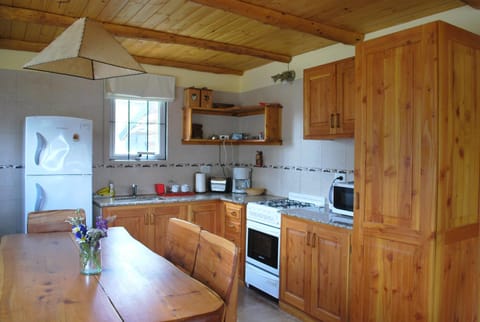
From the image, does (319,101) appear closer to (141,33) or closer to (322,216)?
(322,216)

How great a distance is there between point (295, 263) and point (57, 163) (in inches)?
88.3

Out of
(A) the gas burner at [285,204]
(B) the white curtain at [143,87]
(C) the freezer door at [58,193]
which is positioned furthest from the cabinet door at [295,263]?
(B) the white curtain at [143,87]

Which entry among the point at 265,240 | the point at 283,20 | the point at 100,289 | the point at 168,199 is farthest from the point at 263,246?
the point at 100,289

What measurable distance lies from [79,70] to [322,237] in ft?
6.54

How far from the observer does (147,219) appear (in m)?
3.90

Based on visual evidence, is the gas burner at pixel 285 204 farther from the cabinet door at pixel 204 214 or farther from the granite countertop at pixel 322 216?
the cabinet door at pixel 204 214

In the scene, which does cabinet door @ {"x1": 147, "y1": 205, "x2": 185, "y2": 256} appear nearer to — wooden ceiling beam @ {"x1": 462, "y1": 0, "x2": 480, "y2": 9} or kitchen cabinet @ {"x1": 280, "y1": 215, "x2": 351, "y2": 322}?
kitchen cabinet @ {"x1": 280, "y1": 215, "x2": 351, "y2": 322}

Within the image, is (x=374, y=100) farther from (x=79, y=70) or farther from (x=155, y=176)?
(x=155, y=176)

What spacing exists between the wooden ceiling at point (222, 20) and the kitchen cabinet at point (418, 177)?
48cm

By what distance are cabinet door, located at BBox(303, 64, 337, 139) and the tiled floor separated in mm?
1516

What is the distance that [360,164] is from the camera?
253 cm

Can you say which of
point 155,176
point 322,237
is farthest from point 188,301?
point 155,176

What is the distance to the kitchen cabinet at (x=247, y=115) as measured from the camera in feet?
13.8

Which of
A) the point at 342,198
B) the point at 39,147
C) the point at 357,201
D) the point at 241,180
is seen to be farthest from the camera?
the point at 241,180
